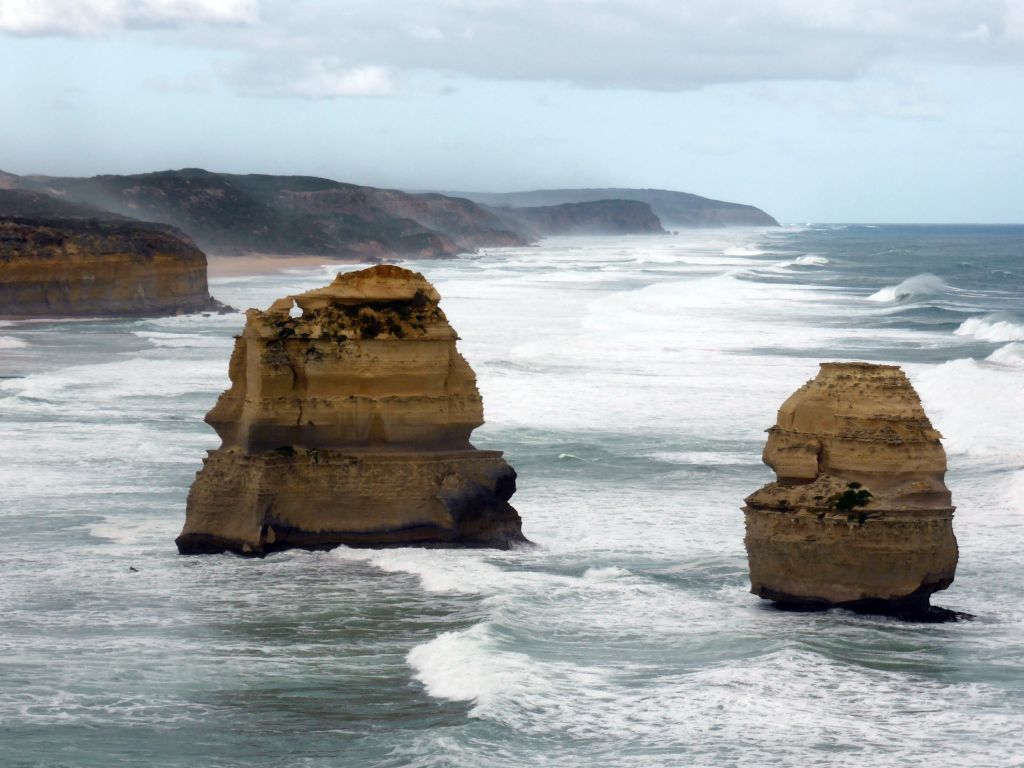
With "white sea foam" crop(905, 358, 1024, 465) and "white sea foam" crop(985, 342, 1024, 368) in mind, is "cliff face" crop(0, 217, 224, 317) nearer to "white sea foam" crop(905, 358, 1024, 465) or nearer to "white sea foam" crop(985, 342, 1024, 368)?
"white sea foam" crop(985, 342, 1024, 368)

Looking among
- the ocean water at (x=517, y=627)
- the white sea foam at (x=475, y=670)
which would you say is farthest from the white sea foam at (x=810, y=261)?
the white sea foam at (x=475, y=670)

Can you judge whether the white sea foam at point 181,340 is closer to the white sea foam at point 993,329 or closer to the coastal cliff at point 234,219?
the white sea foam at point 993,329

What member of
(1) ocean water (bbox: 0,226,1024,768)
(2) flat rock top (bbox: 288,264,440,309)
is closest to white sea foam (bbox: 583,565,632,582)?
(1) ocean water (bbox: 0,226,1024,768)

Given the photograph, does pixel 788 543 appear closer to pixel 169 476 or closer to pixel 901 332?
pixel 169 476

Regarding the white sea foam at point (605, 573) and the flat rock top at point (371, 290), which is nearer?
the white sea foam at point (605, 573)

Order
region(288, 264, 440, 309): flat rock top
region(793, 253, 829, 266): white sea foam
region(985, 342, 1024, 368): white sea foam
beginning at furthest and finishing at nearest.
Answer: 1. region(793, 253, 829, 266): white sea foam
2. region(985, 342, 1024, 368): white sea foam
3. region(288, 264, 440, 309): flat rock top

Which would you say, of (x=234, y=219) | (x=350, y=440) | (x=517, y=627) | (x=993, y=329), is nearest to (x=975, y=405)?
(x=350, y=440)
